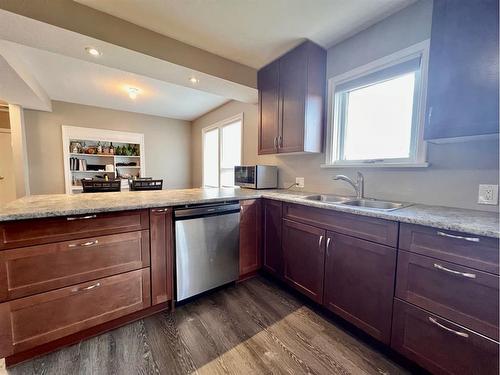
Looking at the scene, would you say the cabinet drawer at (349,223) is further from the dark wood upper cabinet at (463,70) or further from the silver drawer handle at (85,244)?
the silver drawer handle at (85,244)

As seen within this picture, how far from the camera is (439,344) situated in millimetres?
1065

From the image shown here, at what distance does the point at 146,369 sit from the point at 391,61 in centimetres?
273

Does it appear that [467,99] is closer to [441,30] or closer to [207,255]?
[441,30]

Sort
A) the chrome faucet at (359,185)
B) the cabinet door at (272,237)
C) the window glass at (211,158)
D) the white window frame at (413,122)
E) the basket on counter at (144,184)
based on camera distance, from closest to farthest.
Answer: the white window frame at (413,122)
the chrome faucet at (359,185)
the cabinet door at (272,237)
the basket on counter at (144,184)
the window glass at (211,158)

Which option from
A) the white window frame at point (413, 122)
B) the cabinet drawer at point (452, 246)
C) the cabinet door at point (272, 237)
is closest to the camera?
the cabinet drawer at point (452, 246)

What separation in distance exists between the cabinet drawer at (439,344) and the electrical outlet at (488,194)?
779mm

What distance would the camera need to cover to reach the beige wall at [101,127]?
3.87 metres

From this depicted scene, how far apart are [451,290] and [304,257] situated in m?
0.93

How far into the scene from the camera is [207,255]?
6.08ft

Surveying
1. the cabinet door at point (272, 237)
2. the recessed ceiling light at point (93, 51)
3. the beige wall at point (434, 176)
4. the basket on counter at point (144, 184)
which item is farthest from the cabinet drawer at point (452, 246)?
the basket on counter at point (144, 184)

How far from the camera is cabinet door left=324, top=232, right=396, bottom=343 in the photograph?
1.27 meters

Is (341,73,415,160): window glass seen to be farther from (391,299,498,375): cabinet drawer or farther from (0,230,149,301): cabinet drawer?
(0,230,149,301): cabinet drawer

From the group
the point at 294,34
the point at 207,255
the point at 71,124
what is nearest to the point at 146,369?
the point at 207,255

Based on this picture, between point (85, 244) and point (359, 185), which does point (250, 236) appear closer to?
point (359, 185)
